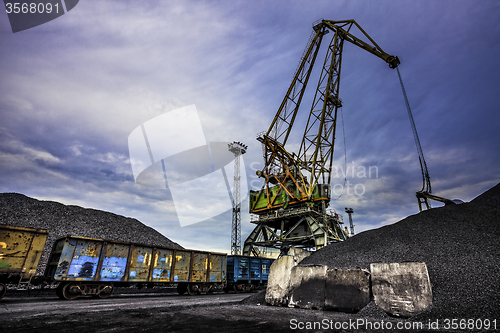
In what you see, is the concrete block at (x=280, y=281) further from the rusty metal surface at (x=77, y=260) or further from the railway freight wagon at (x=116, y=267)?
the rusty metal surface at (x=77, y=260)

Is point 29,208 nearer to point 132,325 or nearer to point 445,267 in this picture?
point 132,325

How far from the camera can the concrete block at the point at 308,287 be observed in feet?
20.7

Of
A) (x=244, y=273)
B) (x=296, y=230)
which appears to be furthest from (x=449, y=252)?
(x=296, y=230)

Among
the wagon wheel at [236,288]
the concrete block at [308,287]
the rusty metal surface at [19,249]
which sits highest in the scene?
the rusty metal surface at [19,249]

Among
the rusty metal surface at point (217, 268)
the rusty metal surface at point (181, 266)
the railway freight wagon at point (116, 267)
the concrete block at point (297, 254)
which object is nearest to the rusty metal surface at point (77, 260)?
the railway freight wagon at point (116, 267)

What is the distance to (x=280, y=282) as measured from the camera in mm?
7367

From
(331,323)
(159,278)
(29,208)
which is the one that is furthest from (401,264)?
(29,208)

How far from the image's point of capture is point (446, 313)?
4465 millimetres

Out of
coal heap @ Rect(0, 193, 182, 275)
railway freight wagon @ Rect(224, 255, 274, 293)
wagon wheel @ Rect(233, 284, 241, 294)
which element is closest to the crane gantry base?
railway freight wagon @ Rect(224, 255, 274, 293)

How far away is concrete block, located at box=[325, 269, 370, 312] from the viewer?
568 cm

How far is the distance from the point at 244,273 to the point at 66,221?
62.4ft

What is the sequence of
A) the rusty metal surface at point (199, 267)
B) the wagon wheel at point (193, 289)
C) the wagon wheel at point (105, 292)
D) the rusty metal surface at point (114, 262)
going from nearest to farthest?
the wagon wheel at point (105, 292), the rusty metal surface at point (114, 262), the wagon wheel at point (193, 289), the rusty metal surface at point (199, 267)

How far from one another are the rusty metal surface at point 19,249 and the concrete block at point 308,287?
999 cm

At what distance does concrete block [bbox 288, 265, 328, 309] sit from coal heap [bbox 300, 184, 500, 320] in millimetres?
887
